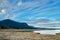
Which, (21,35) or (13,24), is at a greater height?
(13,24)

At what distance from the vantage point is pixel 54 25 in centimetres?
584

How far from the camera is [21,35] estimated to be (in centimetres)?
590

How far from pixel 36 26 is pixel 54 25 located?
22.9 inches

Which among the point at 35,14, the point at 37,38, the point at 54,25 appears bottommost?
the point at 37,38

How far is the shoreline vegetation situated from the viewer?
227 inches

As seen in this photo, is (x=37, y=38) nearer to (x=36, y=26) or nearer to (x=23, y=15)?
(x=36, y=26)

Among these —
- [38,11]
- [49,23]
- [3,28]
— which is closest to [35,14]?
[38,11]

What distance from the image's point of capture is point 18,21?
19.6 ft

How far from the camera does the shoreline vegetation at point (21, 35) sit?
18.9 ft

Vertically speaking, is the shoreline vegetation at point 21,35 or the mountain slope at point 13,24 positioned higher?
the mountain slope at point 13,24

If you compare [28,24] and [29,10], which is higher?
[29,10]

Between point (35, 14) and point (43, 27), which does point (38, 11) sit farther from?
point (43, 27)

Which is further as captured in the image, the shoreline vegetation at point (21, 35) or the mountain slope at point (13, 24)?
the mountain slope at point (13, 24)

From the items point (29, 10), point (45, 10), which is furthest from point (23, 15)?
point (45, 10)
